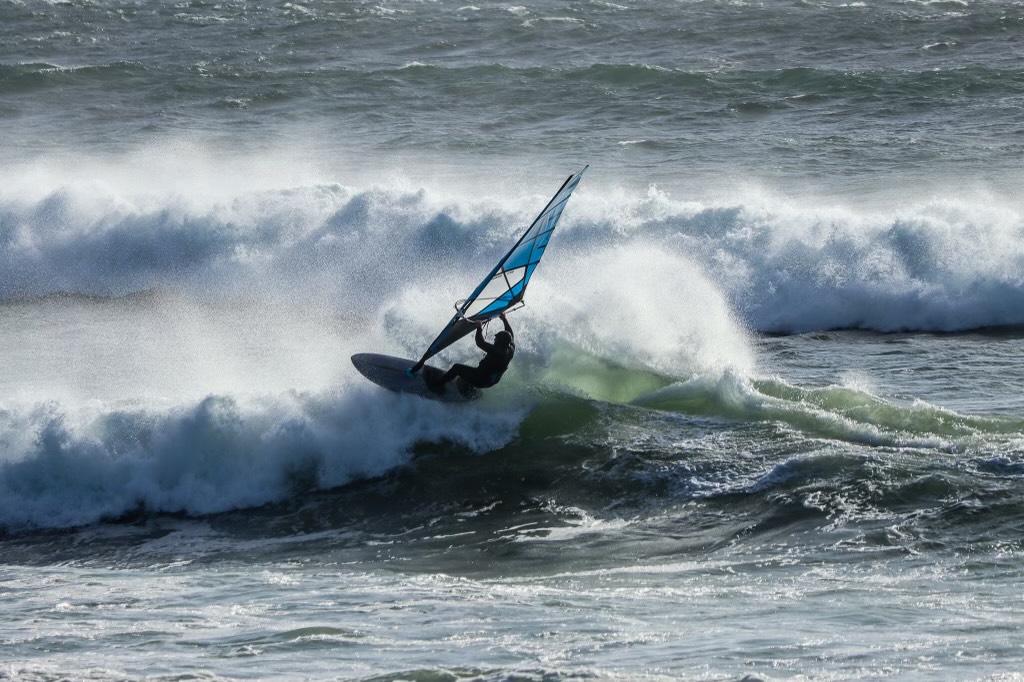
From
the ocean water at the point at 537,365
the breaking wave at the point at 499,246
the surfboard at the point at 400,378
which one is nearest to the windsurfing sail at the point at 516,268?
the surfboard at the point at 400,378

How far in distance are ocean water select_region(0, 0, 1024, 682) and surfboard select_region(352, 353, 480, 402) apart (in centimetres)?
19

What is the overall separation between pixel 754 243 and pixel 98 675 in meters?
13.1

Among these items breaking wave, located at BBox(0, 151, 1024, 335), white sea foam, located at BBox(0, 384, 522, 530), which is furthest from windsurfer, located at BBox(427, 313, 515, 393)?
breaking wave, located at BBox(0, 151, 1024, 335)

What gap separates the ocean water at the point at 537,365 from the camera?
31.4 ft

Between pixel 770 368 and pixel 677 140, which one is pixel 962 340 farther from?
pixel 677 140

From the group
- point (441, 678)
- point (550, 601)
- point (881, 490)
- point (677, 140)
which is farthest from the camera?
point (677, 140)

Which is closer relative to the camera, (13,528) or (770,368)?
(13,528)

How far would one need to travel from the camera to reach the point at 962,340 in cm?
1677

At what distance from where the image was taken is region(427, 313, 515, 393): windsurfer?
40.7 feet

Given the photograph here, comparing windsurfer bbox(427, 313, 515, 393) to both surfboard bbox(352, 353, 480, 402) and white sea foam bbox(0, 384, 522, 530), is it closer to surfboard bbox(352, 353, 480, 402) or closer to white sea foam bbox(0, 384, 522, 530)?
surfboard bbox(352, 353, 480, 402)

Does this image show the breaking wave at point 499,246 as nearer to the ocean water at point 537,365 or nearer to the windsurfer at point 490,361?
the ocean water at point 537,365

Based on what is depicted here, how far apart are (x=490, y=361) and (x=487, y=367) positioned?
8 centimetres

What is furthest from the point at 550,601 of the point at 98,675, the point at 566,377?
the point at 566,377

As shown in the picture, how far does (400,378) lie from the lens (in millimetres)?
13609
